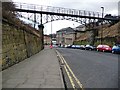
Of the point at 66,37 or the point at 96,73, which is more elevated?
the point at 66,37

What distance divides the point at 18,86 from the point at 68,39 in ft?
515

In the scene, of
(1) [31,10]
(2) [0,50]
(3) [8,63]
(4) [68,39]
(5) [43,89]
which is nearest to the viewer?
(5) [43,89]

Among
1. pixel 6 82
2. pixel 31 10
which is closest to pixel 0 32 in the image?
pixel 6 82

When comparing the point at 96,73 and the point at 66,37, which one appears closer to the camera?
the point at 96,73

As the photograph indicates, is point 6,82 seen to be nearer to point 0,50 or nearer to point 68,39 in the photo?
point 0,50

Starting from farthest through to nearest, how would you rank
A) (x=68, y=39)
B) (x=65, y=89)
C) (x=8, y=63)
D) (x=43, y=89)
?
1. (x=68, y=39)
2. (x=8, y=63)
3. (x=65, y=89)
4. (x=43, y=89)

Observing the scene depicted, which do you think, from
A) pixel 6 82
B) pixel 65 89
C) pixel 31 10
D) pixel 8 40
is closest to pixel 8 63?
pixel 8 40

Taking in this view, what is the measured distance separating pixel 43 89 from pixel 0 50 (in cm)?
464

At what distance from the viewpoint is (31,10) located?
62969 mm

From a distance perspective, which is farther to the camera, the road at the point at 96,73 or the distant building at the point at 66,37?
the distant building at the point at 66,37

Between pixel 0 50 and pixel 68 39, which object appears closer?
pixel 0 50

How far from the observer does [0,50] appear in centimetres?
1264

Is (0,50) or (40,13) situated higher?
(40,13)

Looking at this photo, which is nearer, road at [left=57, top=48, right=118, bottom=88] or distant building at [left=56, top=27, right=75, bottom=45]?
road at [left=57, top=48, right=118, bottom=88]
